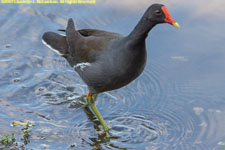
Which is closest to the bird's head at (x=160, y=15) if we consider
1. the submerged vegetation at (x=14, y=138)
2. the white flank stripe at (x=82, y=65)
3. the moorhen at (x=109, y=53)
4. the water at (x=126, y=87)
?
the moorhen at (x=109, y=53)

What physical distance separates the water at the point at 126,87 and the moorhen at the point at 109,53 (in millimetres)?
378

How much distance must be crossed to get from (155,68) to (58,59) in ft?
5.09

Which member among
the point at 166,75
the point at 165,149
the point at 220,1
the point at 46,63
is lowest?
the point at 165,149

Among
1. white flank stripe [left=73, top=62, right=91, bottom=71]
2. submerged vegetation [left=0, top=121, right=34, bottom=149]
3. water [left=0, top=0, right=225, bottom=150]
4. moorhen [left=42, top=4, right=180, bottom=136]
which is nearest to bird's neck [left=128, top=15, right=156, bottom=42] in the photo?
moorhen [left=42, top=4, right=180, bottom=136]

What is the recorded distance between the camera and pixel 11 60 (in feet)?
20.3

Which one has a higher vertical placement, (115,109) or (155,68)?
(155,68)

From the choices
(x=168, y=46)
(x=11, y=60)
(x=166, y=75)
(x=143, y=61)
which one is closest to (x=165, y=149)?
(x=143, y=61)

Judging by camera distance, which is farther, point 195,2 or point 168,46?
point 195,2

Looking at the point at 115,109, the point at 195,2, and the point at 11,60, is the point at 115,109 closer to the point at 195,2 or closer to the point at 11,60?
the point at 11,60

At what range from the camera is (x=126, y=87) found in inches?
231

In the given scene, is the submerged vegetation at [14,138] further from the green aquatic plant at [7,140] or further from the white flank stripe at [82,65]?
the white flank stripe at [82,65]

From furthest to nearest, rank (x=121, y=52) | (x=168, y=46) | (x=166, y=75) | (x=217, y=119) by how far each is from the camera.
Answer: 1. (x=168, y=46)
2. (x=166, y=75)
3. (x=217, y=119)
4. (x=121, y=52)

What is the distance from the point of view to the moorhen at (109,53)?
4422 mm

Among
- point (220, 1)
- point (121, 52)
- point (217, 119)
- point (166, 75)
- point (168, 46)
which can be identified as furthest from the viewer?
point (220, 1)
